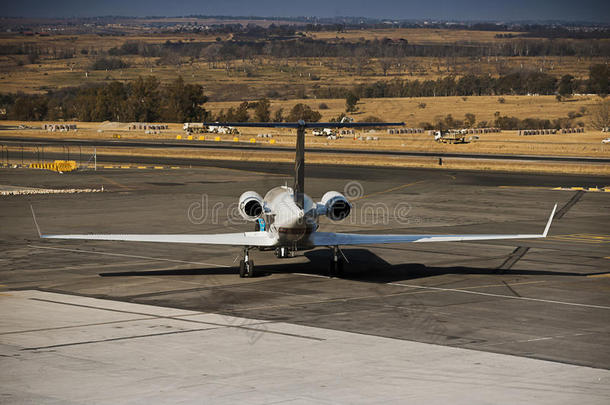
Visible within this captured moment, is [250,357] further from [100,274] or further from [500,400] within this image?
[100,274]

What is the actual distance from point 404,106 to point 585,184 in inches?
4170

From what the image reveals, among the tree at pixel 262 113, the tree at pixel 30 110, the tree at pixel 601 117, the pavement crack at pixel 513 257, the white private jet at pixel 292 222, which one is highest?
the white private jet at pixel 292 222

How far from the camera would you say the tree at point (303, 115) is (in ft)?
503

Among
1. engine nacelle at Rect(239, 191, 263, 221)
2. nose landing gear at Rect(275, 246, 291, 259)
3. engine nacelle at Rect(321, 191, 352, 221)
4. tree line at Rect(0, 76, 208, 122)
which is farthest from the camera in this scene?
tree line at Rect(0, 76, 208, 122)

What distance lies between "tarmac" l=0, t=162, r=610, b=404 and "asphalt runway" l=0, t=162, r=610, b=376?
12cm

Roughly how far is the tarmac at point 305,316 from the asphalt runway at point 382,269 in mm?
117

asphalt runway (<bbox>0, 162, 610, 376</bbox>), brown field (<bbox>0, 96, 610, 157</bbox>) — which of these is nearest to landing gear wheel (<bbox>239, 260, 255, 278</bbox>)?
asphalt runway (<bbox>0, 162, 610, 376</bbox>)

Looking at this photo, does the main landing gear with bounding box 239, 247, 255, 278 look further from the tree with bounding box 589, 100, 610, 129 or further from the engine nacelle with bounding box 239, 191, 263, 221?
the tree with bounding box 589, 100, 610, 129

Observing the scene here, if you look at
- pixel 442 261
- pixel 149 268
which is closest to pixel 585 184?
pixel 442 261

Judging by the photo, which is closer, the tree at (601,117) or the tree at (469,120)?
the tree at (601,117)

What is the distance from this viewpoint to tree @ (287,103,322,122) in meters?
153

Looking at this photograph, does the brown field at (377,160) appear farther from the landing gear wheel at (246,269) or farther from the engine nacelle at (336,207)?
the engine nacelle at (336,207)

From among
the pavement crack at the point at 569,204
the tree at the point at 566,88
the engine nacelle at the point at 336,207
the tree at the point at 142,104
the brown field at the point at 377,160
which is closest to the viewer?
the engine nacelle at the point at 336,207

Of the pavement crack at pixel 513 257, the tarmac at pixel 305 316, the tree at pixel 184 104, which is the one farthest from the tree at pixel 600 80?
the pavement crack at pixel 513 257
